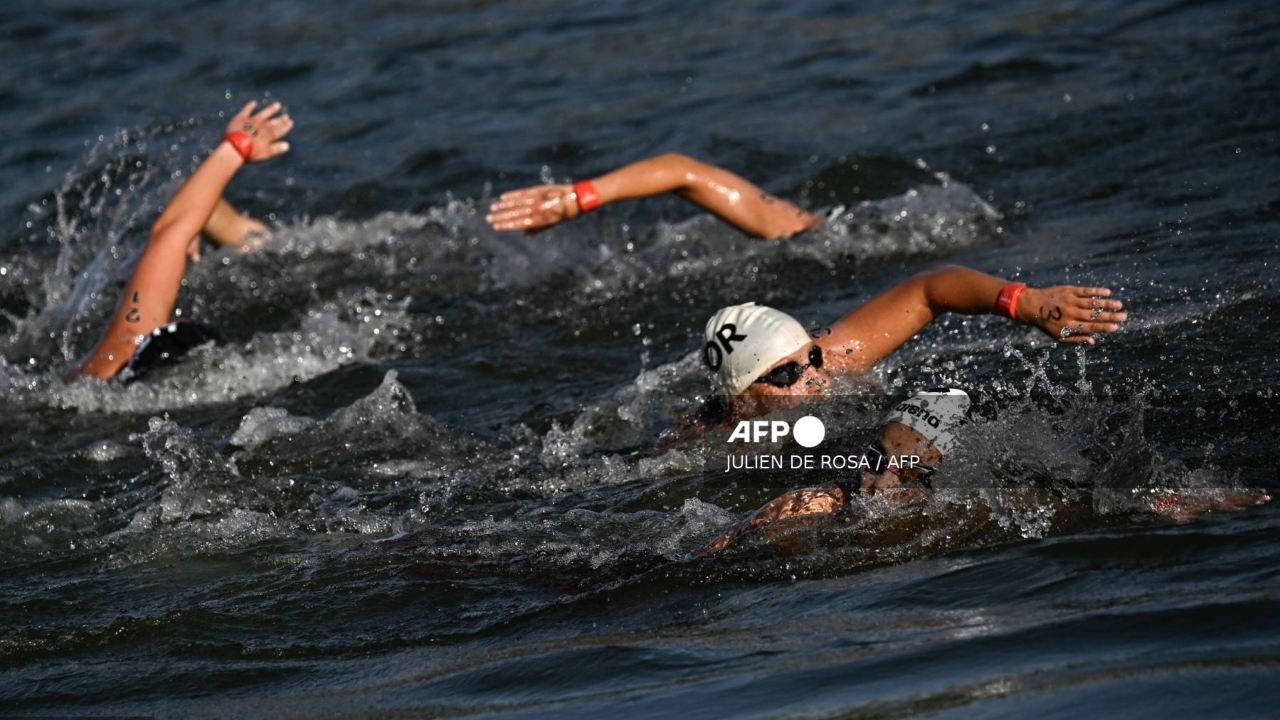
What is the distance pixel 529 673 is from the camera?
16.5 ft

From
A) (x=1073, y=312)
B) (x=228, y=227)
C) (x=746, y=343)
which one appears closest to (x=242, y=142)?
(x=228, y=227)

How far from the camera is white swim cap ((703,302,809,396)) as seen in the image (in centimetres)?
639

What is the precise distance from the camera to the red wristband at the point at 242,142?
882 cm

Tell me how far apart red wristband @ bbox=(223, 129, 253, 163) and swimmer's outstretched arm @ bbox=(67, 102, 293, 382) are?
16 mm

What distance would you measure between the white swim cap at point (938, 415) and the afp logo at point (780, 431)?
787 millimetres

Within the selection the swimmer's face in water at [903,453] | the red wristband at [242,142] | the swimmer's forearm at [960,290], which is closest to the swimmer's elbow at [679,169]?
the red wristband at [242,142]

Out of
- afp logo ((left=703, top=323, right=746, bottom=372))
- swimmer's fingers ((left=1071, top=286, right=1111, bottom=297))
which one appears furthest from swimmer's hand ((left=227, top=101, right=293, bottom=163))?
swimmer's fingers ((left=1071, top=286, right=1111, bottom=297))

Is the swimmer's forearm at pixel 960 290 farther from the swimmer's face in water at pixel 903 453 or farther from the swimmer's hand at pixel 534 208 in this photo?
the swimmer's hand at pixel 534 208

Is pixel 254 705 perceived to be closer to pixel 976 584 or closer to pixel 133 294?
pixel 976 584

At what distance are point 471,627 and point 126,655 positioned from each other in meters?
1.20

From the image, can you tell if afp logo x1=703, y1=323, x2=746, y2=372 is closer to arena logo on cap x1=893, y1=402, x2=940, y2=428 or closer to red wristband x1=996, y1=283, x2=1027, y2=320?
arena logo on cap x1=893, y1=402, x2=940, y2=428

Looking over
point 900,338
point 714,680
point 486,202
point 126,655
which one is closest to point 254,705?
point 126,655

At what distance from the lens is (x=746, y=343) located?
642 cm


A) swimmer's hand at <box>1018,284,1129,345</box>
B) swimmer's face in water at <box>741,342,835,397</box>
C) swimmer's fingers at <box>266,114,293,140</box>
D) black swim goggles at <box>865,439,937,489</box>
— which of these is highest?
swimmer's fingers at <box>266,114,293,140</box>
